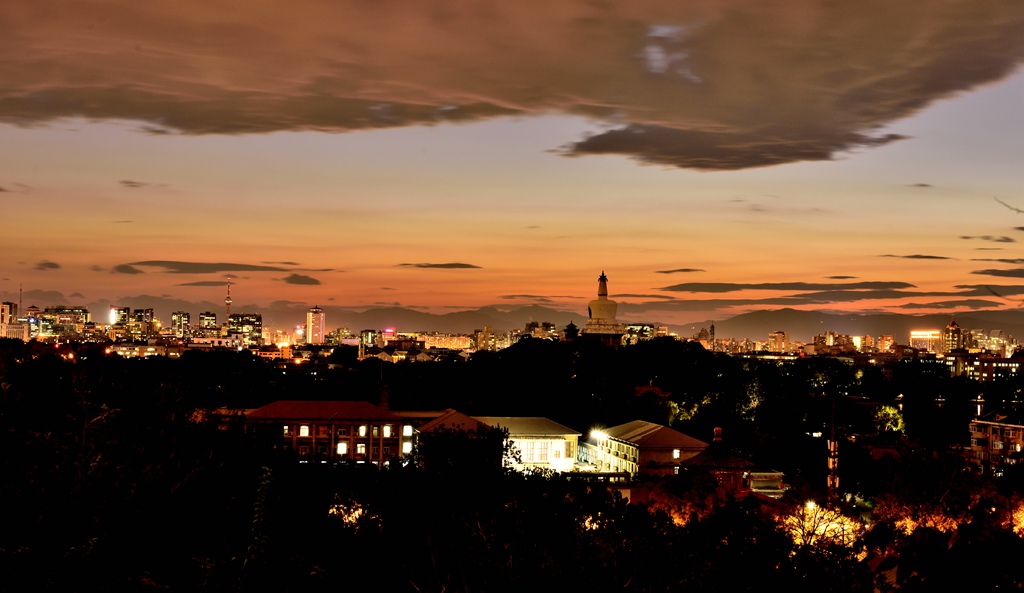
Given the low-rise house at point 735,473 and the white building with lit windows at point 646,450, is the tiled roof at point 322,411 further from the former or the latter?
the low-rise house at point 735,473

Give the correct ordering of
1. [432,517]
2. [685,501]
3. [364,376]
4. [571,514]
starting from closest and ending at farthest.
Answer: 1. [571,514]
2. [432,517]
3. [685,501]
4. [364,376]

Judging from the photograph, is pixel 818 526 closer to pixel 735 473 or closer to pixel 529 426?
pixel 735 473

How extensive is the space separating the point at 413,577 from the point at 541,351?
46.3 meters

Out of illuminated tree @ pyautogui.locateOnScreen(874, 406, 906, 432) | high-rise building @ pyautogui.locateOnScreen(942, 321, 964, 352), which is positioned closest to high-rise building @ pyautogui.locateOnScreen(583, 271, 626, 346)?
illuminated tree @ pyautogui.locateOnScreen(874, 406, 906, 432)

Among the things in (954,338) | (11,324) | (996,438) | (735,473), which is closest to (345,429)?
(735,473)

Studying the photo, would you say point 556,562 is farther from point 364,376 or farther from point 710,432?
point 364,376

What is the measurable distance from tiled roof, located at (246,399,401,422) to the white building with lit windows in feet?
23.7

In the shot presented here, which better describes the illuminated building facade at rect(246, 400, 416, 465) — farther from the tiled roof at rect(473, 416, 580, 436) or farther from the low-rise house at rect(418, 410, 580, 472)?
the tiled roof at rect(473, 416, 580, 436)

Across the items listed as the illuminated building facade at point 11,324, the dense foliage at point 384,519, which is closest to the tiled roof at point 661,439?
the dense foliage at point 384,519

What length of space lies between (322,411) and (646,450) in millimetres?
10840

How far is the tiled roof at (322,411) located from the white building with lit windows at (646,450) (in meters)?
7.23

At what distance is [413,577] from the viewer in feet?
42.8

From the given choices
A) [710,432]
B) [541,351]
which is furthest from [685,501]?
[541,351]

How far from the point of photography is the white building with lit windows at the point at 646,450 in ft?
100
